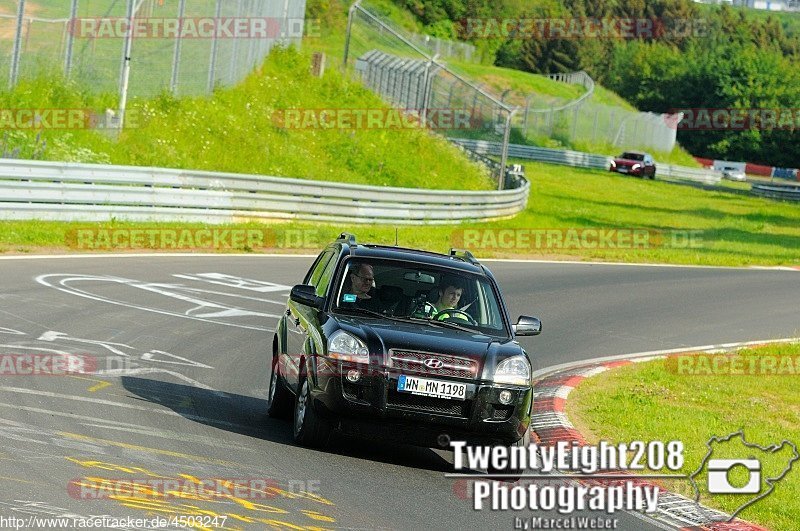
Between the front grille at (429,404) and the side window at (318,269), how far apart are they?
236cm

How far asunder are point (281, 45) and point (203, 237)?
18505mm

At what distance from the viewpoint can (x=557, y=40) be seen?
130875 millimetres

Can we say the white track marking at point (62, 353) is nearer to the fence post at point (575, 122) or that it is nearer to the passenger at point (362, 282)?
the passenger at point (362, 282)

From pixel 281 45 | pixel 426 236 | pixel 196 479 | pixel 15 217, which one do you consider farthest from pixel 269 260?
pixel 281 45

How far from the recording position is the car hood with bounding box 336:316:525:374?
9.48 metres

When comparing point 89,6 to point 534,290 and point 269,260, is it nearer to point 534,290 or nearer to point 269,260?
point 269,260

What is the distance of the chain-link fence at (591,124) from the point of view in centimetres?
8150

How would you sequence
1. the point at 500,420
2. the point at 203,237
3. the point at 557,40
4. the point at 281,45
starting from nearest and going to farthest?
the point at 500,420, the point at 203,237, the point at 281,45, the point at 557,40

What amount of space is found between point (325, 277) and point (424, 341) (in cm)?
176

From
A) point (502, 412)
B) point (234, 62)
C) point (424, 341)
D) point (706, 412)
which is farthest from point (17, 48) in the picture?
point (502, 412)

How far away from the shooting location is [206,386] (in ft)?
39.0

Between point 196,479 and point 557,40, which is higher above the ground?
point 557,40

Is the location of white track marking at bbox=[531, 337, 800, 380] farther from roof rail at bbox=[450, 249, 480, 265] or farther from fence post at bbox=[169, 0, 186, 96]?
fence post at bbox=[169, 0, 186, 96]

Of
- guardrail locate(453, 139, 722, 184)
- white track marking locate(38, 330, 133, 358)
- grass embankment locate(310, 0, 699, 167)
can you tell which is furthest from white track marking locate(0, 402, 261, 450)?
guardrail locate(453, 139, 722, 184)
